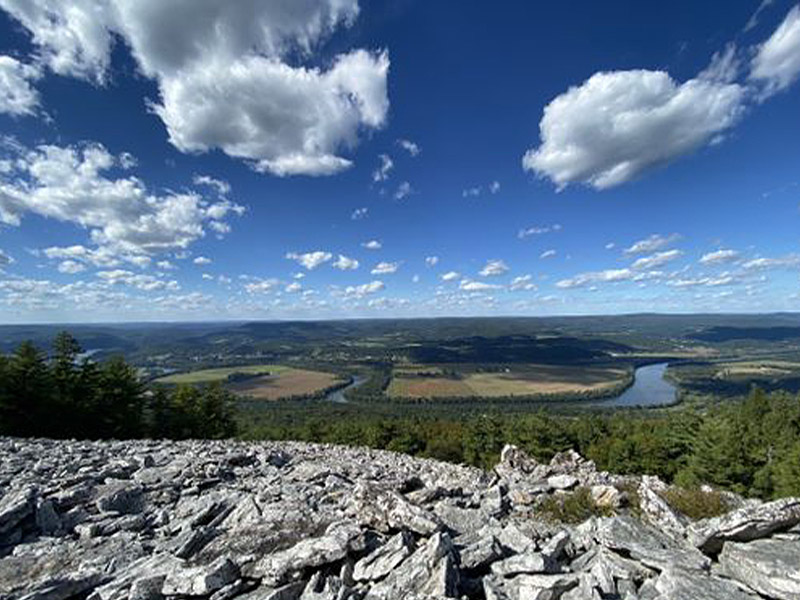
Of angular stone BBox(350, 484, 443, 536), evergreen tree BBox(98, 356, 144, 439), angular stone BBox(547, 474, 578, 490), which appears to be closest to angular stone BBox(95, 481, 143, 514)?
angular stone BBox(350, 484, 443, 536)

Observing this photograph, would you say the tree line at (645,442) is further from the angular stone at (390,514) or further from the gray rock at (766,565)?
the angular stone at (390,514)

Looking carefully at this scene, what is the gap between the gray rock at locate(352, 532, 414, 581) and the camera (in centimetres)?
740

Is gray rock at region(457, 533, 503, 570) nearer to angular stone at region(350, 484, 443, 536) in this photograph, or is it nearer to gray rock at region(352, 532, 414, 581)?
angular stone at region(350, 484, 443, 536)

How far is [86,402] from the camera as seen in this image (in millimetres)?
33031

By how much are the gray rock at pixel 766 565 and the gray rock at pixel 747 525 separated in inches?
7.0

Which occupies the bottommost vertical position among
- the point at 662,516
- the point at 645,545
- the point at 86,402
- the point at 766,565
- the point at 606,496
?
the point at 86,402

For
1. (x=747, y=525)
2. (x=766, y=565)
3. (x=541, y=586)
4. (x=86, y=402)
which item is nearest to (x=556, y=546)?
(x=541, y=586)

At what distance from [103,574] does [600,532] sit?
9.78 meters

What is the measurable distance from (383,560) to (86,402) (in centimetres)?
3572

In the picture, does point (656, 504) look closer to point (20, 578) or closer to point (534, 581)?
point (534, 581)

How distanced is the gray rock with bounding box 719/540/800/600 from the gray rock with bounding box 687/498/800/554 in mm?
177

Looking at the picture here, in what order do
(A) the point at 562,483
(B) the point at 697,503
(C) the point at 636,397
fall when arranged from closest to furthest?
1. (B) the point at 697,503
2. (A) the point at 562,483
3. (C) the point at 636,397

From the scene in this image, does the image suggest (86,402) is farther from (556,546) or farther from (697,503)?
(697,503)

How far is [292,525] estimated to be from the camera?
898 cm
